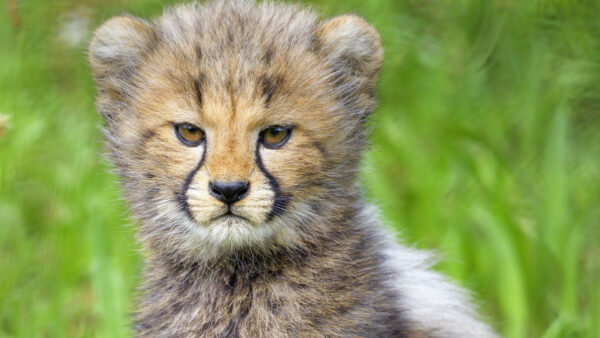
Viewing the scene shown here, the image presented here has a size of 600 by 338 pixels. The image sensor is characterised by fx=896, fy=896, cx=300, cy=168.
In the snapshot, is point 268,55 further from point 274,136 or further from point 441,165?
point 441,165

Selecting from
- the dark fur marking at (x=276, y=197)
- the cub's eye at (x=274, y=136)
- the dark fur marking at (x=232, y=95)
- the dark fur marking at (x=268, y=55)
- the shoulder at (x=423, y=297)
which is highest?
the dark fur marking at (x=268, y=55)

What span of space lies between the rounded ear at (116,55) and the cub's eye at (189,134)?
461mm

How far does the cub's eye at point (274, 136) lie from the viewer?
3.54 m

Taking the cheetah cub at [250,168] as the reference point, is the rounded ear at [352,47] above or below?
above

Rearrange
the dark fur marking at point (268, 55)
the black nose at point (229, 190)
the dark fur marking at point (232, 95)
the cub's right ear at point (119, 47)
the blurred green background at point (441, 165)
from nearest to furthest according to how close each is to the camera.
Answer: the black nose at point (229, 190)
the dark fur marking at point (232, 95)
the dark fur marking at point (268, 55)
the cub's right ear at point (119, 47)
the blurred green background at point (441, 165)

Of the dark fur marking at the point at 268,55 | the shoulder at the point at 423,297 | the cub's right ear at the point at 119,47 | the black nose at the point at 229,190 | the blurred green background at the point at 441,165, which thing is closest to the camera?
the black nose at the point at 229,190

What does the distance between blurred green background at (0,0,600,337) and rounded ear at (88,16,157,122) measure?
2.64 ft

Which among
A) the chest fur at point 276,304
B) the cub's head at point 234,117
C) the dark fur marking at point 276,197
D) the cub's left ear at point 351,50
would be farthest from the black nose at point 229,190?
the cub's left ear at point 351,50

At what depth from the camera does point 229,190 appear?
11.0ft

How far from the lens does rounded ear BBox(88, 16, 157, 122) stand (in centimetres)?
391

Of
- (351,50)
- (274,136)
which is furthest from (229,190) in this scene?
(351,50)

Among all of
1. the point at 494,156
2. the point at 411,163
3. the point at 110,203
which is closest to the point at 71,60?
the point at 110,203

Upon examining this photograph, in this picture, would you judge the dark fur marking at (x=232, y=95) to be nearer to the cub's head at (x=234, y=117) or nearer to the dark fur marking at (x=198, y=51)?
the cub's head at (x=234, y=117)

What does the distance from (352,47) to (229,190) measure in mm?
1012
